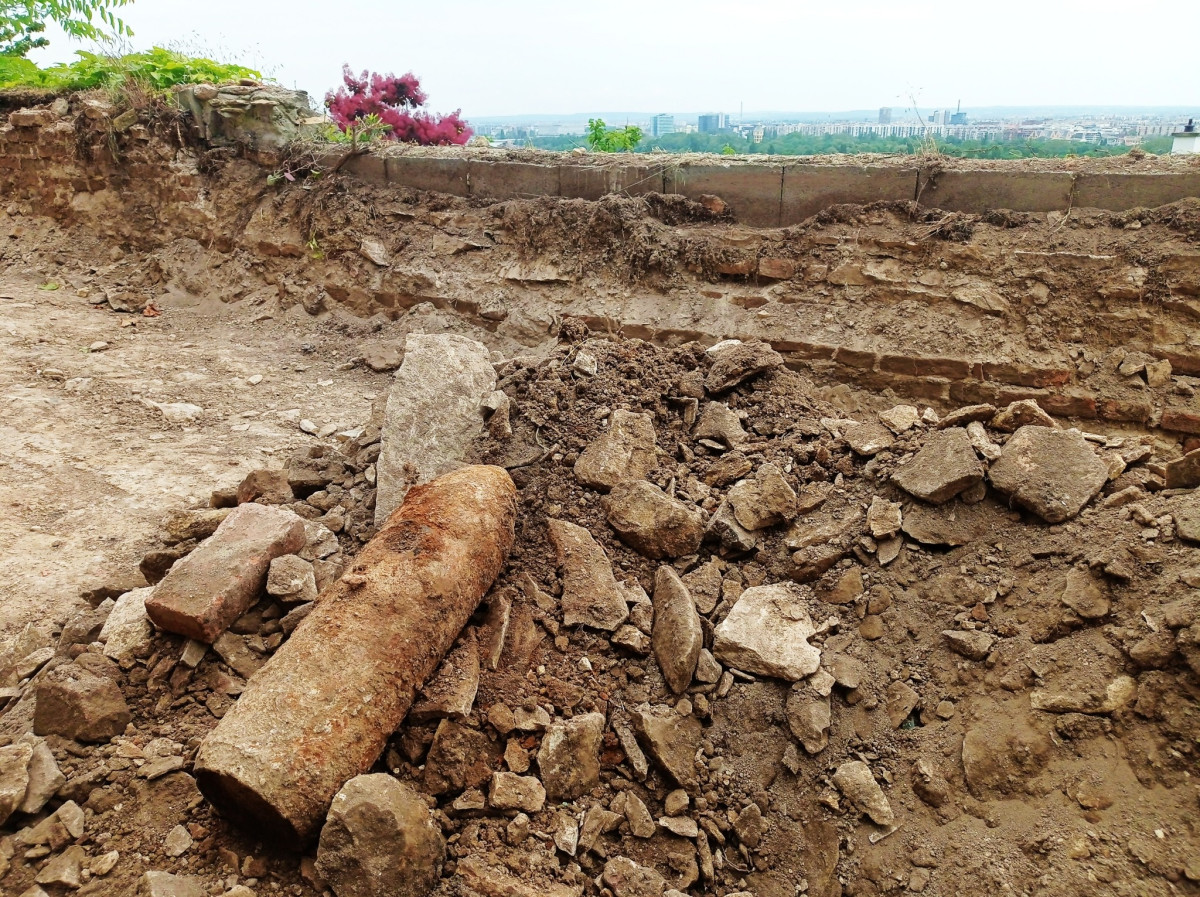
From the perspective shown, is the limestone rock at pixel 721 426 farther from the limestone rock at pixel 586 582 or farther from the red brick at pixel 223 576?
the red brick at pixel 223 576

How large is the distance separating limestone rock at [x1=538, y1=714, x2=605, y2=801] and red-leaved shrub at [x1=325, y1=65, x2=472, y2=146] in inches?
347

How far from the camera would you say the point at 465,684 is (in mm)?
2543

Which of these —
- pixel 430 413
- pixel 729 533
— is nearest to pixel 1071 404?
pixel 729 533

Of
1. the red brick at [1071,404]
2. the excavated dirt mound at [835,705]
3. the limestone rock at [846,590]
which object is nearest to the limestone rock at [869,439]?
the excavated dirt mound at [835,705]

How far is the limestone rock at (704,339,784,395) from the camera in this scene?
151 inches

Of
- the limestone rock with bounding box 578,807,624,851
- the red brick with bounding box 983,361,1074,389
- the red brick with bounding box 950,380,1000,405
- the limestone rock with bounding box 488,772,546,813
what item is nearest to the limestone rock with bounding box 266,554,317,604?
the limestone rock with bounding box 488,772,546,813

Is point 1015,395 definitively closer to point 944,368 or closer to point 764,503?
point 944,368

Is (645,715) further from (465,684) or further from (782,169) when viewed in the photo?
(782,169)

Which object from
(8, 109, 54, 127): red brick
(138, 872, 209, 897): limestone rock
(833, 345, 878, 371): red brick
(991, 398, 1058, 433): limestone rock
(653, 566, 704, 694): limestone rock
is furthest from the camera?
(8, 109, 54, 127): red brick

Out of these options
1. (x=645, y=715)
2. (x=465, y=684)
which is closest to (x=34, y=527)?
(x=465, y=684)

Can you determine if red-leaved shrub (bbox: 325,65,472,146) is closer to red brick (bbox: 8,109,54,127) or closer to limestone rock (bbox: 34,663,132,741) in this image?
red brick (bbox: 8,109,54,127)

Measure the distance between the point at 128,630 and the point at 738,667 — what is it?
2.24 metres

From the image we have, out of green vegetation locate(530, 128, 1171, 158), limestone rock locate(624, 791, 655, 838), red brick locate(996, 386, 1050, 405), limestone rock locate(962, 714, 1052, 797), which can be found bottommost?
limestone rock locate(624, 791, 655, 838)

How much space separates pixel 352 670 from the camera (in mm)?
2301
